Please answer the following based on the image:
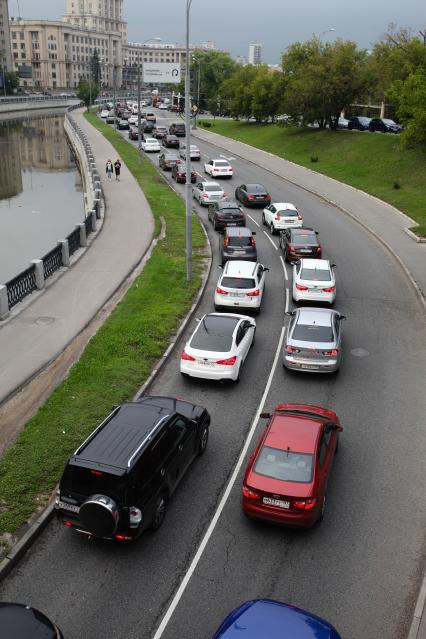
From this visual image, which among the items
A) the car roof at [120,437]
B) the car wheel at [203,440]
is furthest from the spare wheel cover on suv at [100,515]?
the car wheel at [203,440]

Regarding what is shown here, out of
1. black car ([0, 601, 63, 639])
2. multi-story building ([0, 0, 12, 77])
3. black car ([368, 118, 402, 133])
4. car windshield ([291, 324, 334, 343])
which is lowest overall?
black car ([0, 601, 63, 639])

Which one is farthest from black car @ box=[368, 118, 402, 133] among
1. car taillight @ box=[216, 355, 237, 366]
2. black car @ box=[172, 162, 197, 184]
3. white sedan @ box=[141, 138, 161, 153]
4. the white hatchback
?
car taillight @ box=[216, 355, 237, 366]

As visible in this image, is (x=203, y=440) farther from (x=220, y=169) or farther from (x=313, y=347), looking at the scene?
(x=220, y=169)

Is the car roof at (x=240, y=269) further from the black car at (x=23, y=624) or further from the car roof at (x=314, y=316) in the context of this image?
the black car at (x=23, y=624)

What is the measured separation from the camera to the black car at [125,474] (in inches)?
355

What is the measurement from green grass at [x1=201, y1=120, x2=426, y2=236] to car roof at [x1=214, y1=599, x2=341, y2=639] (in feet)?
83.2

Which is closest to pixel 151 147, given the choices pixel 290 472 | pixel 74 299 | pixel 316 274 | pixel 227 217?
pixel 227 217

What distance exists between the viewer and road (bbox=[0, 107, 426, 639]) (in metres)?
8.42

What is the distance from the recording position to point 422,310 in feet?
67.5

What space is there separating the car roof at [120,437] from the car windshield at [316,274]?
33.9 feet

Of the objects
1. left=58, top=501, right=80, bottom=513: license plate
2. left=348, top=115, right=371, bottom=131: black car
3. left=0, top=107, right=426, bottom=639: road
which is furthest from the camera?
left=348, top=115, right=371, bottom=131: black car

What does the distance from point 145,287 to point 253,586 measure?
13971 mm

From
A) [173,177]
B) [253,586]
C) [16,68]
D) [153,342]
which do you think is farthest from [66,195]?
[16,68]

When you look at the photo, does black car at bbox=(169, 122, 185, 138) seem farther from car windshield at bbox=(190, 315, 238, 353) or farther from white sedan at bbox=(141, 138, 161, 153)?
car windshield at bbox=(190, 315, 238, 353)
